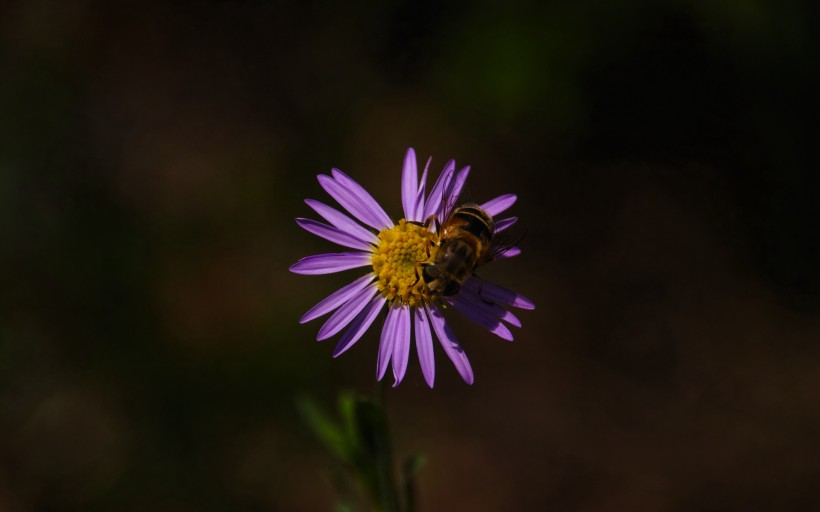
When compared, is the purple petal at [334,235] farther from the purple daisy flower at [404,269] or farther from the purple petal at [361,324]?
the purple petal at [361,324]

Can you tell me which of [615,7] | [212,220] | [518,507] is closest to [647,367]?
[518,507]

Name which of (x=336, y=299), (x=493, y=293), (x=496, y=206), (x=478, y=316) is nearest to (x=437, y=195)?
(x=496, y=206)

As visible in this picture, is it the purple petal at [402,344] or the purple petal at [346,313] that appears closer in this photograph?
the purple petal at [402,344]

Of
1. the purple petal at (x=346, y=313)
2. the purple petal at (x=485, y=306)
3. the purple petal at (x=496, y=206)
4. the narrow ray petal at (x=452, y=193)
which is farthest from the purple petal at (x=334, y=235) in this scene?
the purple petal at (x=496, y=206)

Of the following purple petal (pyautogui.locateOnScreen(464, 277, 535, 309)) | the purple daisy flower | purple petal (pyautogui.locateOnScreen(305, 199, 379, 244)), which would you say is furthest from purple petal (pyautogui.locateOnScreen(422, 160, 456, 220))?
purple petal (pyautogui.locateOnScreen(464, 277, 535, 309))

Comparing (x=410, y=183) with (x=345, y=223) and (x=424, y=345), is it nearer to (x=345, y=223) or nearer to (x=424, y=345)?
(x=345, y=223)

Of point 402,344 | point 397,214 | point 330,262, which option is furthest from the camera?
point 397,214

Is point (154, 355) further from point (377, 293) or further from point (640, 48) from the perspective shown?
point (640, 48)
